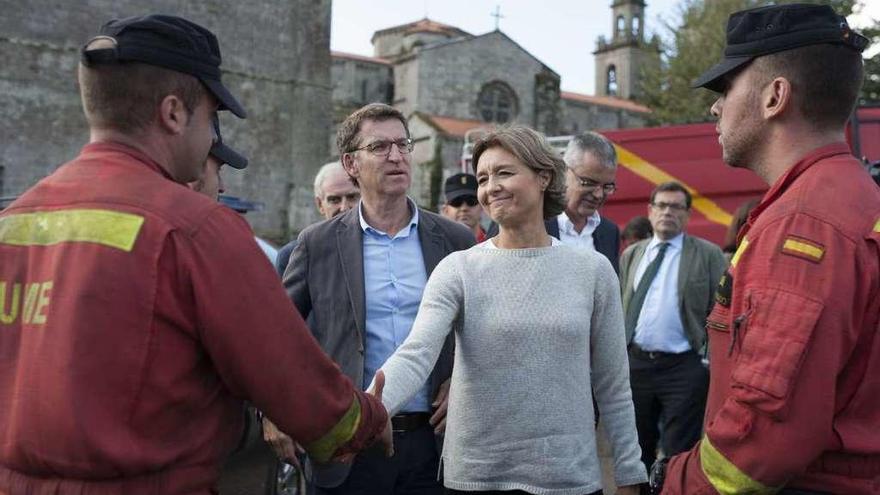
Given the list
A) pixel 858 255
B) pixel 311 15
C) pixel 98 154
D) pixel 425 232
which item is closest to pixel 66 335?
pixel 98 154

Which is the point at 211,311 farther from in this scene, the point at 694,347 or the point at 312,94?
the point at 312,94

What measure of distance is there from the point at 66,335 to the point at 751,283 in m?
1.50

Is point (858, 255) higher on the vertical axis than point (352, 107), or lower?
lower

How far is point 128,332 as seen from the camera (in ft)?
6.41

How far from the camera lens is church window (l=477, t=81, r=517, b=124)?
1817 inches

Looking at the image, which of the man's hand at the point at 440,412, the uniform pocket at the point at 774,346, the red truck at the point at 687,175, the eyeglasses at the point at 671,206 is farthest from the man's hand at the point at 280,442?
the red truck at the point at 687,175

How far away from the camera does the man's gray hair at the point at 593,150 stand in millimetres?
5328

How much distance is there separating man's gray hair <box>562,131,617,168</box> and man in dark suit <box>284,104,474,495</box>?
1.63 metres

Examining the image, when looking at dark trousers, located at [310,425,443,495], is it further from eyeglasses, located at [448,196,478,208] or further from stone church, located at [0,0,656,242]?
stone church, located at [0,0,656,242]

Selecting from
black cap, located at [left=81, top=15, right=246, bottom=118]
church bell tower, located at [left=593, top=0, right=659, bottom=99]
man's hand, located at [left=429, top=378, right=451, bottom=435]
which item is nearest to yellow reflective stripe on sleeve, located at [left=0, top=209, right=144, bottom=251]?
black cap, located at [left=81, top=15, right=246, bottom=118]

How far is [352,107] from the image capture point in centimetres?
4978

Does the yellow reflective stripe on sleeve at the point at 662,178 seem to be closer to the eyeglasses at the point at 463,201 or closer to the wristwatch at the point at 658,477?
the eyeglasses at the point at 463,201

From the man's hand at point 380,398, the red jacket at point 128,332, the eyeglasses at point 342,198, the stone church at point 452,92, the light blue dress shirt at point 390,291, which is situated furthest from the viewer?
the stone church at point 452,92

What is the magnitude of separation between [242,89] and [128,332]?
92.4 ft
